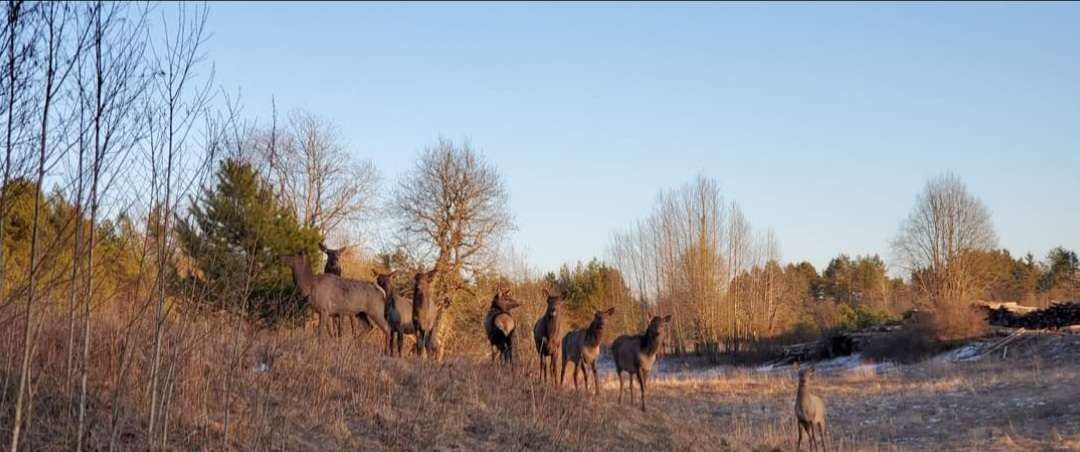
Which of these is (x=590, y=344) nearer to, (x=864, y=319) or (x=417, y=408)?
(x=417, y=408)

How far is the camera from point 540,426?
37.2 feet

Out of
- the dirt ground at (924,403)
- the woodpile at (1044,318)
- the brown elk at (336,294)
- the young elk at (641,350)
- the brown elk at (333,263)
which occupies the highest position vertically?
the brown elk at (333,263)

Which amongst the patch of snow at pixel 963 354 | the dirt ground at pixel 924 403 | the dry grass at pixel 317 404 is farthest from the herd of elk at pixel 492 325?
the patch of snow at pixel 963 354

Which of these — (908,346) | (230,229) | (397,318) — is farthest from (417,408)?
(908,346)

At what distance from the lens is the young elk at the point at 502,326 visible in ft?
55.0

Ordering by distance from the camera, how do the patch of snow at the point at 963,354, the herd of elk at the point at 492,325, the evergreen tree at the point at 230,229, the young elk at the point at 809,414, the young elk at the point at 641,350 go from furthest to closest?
1. the patch of snow at the point at 963,354
2. the young elk at the point at 641,350
3. the herd of elk at the point at 492,325
4. the young elk at the point at 809,414
5. the evergreen tree at the point at 230,229

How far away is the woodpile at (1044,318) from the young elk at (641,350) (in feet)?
71.3

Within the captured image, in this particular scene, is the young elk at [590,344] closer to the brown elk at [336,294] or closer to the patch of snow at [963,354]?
the brown elk at [336,294]

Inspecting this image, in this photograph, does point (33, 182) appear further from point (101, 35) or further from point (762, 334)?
point (762, 334)

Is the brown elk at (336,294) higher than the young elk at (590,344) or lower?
higher

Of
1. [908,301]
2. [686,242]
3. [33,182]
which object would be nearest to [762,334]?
[686,242]

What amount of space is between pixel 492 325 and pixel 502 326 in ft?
1.62

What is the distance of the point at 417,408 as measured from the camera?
1081cm

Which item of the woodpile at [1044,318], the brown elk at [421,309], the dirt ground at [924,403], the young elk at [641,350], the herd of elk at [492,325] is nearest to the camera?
the herd of elk at [492,325]
